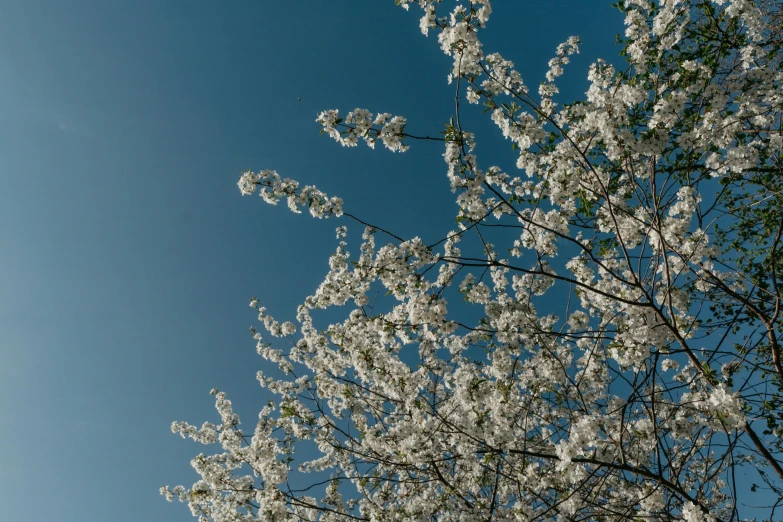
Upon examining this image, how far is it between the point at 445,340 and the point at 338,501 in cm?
358

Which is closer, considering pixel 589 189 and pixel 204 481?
pixel 589 189

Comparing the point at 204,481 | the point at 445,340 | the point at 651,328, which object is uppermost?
the point at 445,340

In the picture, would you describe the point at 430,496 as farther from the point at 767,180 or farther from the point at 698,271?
the point at 767,180

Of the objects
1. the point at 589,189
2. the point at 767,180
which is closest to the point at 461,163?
the point at 589,189

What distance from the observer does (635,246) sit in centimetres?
661

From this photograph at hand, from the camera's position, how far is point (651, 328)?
555 cm

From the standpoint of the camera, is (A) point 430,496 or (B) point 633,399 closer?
(B) point 633,399

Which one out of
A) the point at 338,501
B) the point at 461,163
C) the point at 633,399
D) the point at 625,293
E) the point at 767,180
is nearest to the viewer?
the point at 633,399

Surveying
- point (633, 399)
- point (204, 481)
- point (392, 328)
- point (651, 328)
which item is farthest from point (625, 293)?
point (204, 481)

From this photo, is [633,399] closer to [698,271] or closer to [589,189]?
[698,271]

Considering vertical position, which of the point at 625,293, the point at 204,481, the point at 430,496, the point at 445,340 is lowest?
the point at 430,496

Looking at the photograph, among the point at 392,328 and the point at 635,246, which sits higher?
the point at 635,246

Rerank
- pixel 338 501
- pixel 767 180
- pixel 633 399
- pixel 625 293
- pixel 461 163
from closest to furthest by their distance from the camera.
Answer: pixel 633 399
pixel 461 163
pixel 625 293
pixel 767 180
pixel 338 501

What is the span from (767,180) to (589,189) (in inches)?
160
